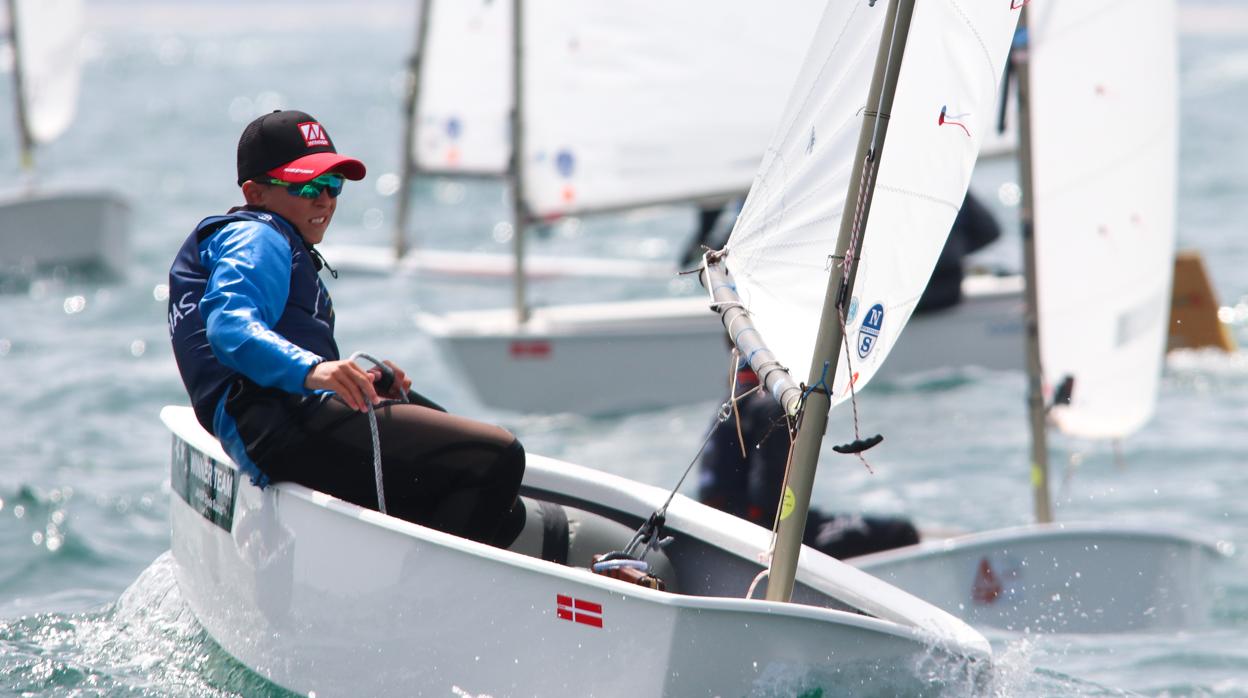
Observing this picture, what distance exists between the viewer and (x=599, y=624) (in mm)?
2264

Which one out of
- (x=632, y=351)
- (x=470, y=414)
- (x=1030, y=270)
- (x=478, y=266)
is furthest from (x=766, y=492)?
(x=478, y=266)

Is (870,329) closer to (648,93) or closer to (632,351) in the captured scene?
(632,351)

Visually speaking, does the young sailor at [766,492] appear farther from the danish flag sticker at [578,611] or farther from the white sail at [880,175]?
the danish flag sticker at [578,611]

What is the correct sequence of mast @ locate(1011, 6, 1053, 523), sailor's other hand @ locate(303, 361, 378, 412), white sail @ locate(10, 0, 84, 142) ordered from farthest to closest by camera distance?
white sail @ locate(10, 0, 84, 142) < mast @ locate(1011, 6, 1053, 523) < sailor's other hand @ locate(303, 361, 378, 412)

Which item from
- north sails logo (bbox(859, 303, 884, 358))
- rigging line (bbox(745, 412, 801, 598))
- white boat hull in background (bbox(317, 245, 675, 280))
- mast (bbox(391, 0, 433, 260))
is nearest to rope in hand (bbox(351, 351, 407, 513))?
rigging line (bbox(745, 412, 801, 598))

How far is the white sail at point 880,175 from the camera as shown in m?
2.39

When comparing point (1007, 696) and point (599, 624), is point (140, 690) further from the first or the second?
point (1007, 696)

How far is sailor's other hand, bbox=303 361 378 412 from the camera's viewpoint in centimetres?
236

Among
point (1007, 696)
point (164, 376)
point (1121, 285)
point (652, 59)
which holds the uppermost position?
point (652, 59)

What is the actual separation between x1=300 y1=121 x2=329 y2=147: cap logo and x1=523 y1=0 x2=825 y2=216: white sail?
13.1 ft

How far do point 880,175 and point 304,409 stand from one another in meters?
0.98

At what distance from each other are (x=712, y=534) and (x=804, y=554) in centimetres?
23

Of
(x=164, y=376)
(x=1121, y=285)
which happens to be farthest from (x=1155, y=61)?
(x=164, y=376)

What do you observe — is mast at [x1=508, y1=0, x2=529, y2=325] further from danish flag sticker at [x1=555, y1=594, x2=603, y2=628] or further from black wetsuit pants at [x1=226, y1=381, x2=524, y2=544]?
danish flag sticker at [x1=555, y1=594, x2=603, y2=628]
